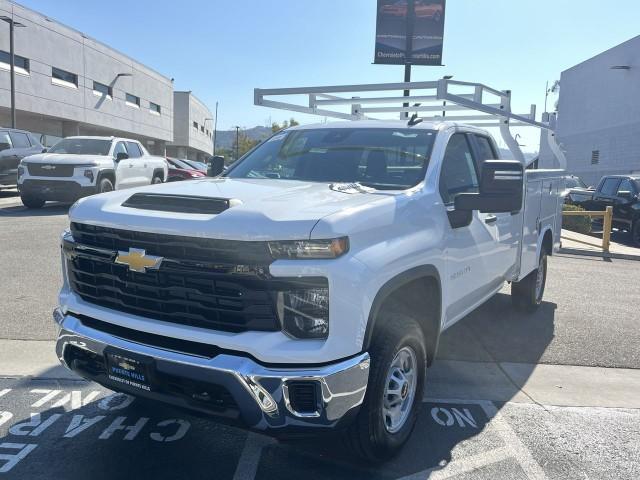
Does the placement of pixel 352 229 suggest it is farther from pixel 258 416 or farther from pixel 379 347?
pixel 258 416

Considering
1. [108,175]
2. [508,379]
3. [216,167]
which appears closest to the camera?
[508,379]

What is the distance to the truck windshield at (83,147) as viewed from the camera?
1407cm

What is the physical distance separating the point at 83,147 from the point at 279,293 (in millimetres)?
13266

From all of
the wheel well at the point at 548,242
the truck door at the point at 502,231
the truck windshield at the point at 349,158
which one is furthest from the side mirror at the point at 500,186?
the wheel well at the point at 548,242

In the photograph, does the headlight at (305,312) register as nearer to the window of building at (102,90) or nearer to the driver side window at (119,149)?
the driver side window at (119,149)

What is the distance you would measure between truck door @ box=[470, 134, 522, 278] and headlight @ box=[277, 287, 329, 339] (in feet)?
7.81

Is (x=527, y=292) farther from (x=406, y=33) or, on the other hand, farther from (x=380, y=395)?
(x=406, y=33)

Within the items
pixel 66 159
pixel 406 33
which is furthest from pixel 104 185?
pixel 406 33

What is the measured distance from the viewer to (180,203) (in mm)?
2916

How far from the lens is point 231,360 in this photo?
2.54m

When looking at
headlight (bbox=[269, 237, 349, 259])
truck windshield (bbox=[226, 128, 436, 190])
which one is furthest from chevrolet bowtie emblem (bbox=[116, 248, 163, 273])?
truck windshield (bbox=[226, 128, 436, 190])

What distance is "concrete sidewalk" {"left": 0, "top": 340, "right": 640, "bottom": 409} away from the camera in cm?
425

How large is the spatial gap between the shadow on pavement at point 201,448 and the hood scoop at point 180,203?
102cm

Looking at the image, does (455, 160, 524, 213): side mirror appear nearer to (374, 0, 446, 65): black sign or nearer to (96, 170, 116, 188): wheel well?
(96, 170, 116, 188): wheel well
